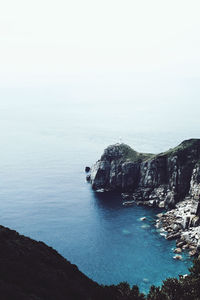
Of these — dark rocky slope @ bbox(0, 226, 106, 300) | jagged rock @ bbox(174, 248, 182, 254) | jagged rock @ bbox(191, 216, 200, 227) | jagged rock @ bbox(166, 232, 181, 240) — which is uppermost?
dark rocky slope @ bbox(0, 226, 106, 300)

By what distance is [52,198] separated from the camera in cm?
18162

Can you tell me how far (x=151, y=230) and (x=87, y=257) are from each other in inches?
1394

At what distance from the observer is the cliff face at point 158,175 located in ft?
548

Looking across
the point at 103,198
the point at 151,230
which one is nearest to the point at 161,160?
the point at 103,198

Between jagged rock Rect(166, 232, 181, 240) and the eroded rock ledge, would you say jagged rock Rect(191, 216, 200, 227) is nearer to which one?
the eroded rock ledge

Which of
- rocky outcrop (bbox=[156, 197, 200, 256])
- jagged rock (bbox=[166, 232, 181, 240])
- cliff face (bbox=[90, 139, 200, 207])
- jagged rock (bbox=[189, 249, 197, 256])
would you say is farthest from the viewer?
cliff face (bbox=[90, 139, 200, 207])

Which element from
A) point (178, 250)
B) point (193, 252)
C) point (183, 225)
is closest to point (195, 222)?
point (183, 225)

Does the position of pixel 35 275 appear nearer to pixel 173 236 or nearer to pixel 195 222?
pixel 173 236

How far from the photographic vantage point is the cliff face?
167125 millimetres

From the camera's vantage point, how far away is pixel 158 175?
181375mm

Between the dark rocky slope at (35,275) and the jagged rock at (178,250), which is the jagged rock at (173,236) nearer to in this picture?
the jagged rock at (178,250)

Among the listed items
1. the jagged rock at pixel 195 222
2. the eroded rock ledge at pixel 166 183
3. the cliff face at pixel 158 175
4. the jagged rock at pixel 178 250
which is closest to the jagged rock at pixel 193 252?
the jagged rock at pixel 178 250

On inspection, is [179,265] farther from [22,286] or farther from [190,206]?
[22,286]

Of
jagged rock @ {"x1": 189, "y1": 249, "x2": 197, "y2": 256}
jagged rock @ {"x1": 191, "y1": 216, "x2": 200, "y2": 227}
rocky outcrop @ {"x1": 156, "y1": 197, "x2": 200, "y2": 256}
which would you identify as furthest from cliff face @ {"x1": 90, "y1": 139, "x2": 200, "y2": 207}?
jagged rock @ {"x1": 189, "y1": 249, "x2": 197, "y2": 256}
